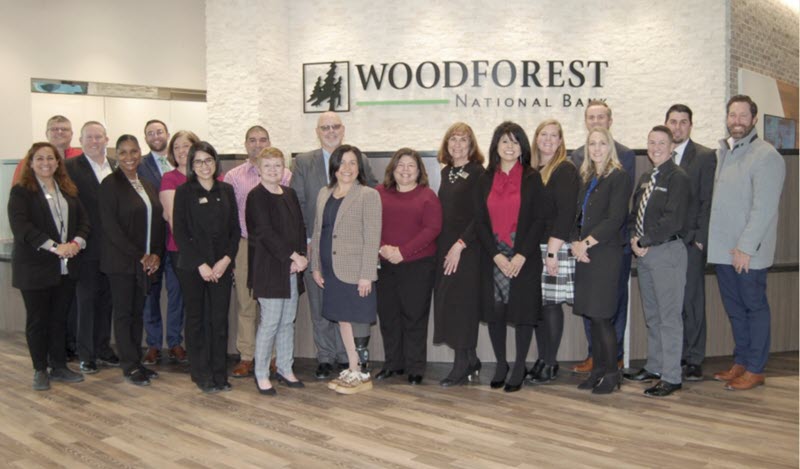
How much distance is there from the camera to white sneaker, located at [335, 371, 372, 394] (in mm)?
4387

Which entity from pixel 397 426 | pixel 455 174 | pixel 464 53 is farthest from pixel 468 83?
pixel 397 426

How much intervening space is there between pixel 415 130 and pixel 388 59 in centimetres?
110

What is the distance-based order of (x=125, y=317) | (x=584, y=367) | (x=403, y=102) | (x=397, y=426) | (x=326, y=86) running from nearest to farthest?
1. (x=397, y=426)
2. (x=125, y=317)
3. (x=584, y=367)
4. (x=403, y=102)
5. (x=326, y=86)

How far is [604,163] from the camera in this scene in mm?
4207

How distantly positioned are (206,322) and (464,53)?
669 centimetres

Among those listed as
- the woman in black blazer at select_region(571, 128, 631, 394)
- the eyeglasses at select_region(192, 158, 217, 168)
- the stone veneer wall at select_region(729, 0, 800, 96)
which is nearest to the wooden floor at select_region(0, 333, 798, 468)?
the woman in black blazer at select_region(571, 128, 631, 394)

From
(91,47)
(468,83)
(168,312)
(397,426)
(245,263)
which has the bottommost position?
(397,426)

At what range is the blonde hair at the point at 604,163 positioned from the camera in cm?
420

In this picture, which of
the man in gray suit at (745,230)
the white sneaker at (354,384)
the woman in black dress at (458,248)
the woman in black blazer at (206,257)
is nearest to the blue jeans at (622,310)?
the man in gray suit at (745,230)

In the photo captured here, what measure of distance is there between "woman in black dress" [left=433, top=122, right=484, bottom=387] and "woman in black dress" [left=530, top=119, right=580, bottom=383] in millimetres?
415

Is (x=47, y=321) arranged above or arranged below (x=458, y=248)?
below

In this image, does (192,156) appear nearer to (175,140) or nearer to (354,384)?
(175,140)

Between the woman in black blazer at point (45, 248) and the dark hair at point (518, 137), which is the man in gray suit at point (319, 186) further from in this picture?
the woman in black blazer at point (45, 248)

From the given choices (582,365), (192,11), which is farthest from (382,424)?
(192,11)
